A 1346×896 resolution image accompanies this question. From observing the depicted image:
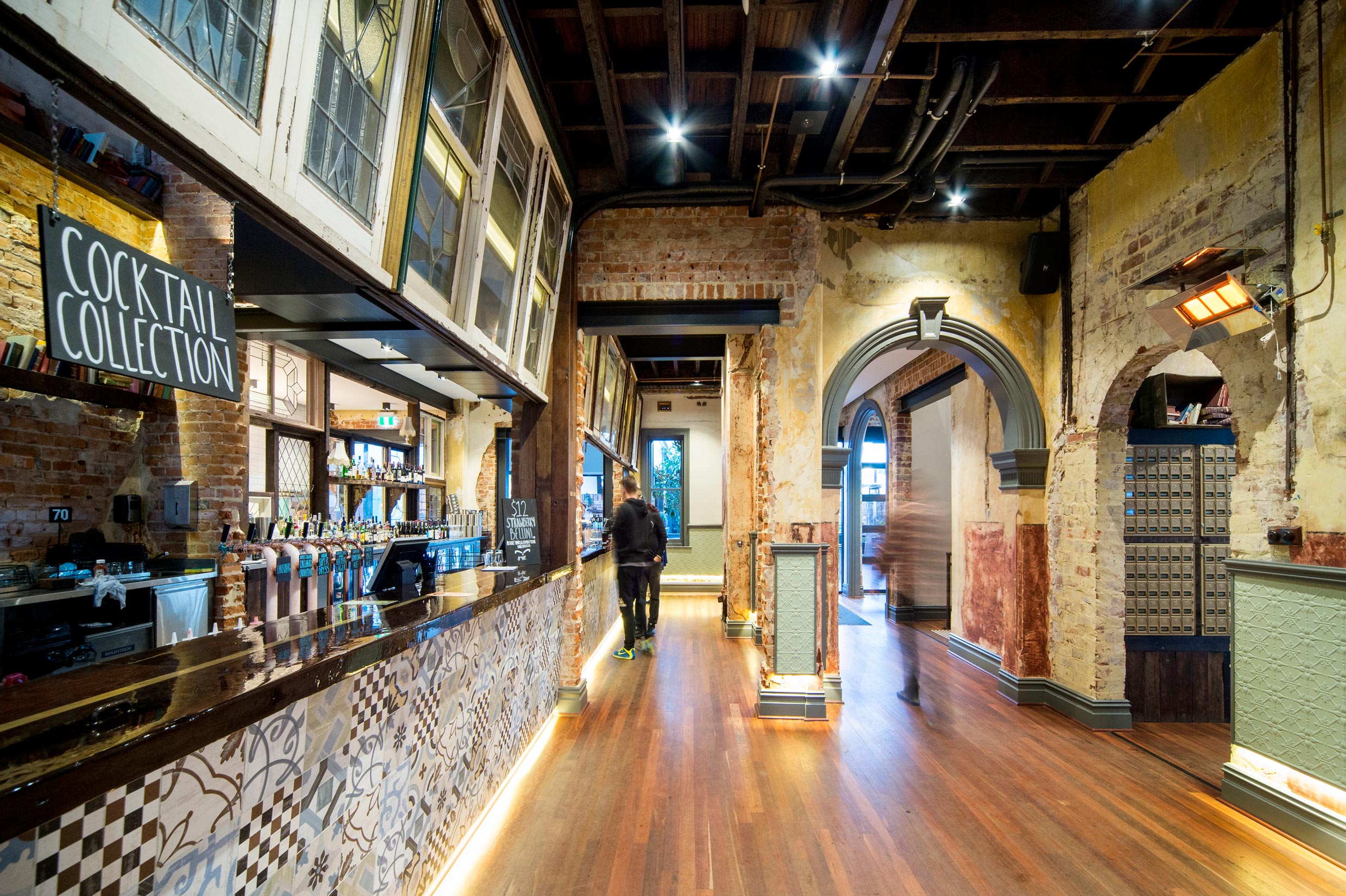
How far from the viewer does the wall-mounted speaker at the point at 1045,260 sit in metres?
5.18

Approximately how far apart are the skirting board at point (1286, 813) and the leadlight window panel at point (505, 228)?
4769mm

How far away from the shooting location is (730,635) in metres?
7.70

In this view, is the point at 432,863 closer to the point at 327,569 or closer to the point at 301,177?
the point at 301,177

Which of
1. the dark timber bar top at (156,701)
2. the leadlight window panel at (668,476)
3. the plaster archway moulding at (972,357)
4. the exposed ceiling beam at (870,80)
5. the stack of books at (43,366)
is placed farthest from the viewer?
the leadlight window panel at (668,476)

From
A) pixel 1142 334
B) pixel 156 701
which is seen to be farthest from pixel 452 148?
pixel 1142 334

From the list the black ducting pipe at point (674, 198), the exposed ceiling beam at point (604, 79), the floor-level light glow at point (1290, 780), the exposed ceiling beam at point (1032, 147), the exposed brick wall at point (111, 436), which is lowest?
the floor-level light glow at point (1290, 780)

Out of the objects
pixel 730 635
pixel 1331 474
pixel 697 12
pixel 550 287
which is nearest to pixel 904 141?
pixel 697 12

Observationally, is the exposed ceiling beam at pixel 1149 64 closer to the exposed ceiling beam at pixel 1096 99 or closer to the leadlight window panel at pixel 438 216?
the exposed ceiling beam at pixel 1096 99

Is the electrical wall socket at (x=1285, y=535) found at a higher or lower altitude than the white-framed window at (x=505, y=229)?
lower

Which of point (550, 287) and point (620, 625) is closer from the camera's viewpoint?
point (550, 287)

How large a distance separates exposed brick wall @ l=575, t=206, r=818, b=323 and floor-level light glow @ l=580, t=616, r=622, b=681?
3.19 m

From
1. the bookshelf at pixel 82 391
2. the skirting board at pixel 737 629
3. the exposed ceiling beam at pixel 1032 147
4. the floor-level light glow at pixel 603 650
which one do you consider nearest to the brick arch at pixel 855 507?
the skirting board at pixel 737 629

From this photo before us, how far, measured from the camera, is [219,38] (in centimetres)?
145

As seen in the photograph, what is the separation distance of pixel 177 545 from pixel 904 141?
5762mm
